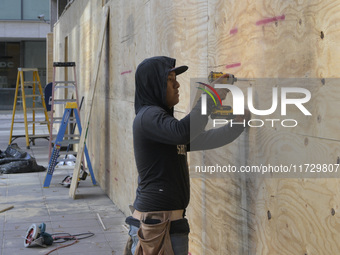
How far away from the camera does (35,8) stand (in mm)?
32062

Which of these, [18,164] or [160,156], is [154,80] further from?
[18,164]

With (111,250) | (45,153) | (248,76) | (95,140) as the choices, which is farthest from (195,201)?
(45,153)

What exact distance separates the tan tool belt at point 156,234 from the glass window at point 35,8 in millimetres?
30230

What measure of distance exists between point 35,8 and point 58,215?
2602cm

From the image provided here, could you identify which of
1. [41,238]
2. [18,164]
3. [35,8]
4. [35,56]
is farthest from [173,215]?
[35,56]

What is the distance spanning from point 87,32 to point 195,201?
7531 millimetres

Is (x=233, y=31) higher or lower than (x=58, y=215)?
higher

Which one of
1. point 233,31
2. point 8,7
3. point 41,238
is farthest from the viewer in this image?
point 8,7

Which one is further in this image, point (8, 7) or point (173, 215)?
point (8, 7)

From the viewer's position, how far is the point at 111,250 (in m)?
6.37

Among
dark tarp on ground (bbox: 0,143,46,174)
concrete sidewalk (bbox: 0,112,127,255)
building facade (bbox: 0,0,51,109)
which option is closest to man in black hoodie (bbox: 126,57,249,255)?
concrete sidewalk (bbox: 0,112,127,255)

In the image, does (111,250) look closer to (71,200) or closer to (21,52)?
(71,200)

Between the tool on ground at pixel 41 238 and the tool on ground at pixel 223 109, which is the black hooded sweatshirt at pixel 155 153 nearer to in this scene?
the tool on ground at pixel 223 109

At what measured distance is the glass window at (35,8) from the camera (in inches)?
1262
